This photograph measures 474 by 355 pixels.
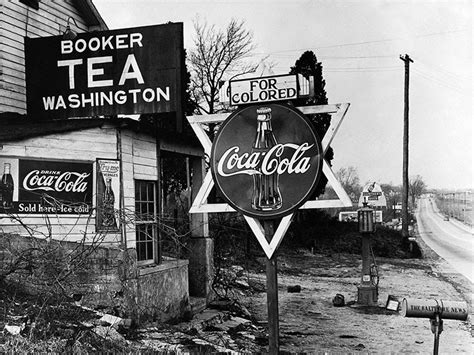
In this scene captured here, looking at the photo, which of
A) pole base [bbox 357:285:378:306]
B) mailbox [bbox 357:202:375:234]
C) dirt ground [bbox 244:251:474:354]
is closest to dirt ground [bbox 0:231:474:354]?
dirt ground [bbox 244:251:474:354]

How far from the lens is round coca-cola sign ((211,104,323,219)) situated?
12.7ft

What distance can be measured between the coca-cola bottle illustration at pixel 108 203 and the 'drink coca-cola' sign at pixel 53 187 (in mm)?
254

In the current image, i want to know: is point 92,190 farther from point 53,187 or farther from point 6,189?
point 6,189

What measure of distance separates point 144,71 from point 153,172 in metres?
2.09

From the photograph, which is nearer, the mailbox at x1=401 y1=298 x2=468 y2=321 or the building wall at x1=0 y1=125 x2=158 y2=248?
the mailbox at x1=401 y1=298 x2=468 y2=321

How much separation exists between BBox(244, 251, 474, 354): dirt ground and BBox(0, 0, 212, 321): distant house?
110 inches

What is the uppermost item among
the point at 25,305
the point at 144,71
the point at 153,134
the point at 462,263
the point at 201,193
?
the point at 144,71

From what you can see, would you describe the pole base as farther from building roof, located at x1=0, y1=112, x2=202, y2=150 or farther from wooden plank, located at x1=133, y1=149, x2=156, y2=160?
building roof, located at x1=0, y1=112, x2=202, y2=150

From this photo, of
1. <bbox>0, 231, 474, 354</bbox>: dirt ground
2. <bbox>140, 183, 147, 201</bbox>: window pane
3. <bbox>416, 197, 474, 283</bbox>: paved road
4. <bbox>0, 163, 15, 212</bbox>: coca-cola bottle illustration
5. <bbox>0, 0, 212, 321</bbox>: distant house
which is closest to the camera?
<bbox>0, 231, 474, 354</bbox>: dirt ground

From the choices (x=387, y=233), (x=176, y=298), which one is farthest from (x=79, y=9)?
(x=387, y=233)

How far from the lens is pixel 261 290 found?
55.9 feet

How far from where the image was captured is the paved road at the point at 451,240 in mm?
25000

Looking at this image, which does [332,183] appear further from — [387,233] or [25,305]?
[387,233]

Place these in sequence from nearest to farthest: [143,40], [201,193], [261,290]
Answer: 1. [201,193]
2. [143,40]
3. [261,290]
